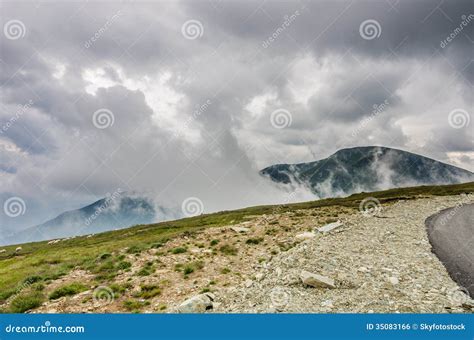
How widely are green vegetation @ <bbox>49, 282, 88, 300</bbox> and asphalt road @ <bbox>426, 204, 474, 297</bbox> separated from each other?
1985cm

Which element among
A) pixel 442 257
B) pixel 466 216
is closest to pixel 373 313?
pixel 442 257

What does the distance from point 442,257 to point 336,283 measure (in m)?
9.30

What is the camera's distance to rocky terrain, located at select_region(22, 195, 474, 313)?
43.9ft

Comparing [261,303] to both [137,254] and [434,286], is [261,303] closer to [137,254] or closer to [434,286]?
[434,286]

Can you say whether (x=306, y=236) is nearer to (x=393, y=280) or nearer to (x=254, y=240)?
(x=254, y=240)

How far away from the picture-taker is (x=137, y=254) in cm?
2588

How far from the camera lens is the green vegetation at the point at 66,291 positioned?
57.5 feet

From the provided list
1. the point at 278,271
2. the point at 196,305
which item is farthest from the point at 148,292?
the point at 278,271

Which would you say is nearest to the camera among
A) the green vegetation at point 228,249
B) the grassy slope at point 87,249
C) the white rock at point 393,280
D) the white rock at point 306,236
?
the white rock at point 393,280

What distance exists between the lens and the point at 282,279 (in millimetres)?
16219

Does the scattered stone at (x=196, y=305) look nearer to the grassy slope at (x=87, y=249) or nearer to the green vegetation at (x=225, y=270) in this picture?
the green vegetation at (x=225, y=270)

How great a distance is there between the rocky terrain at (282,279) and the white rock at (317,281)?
0.04 m

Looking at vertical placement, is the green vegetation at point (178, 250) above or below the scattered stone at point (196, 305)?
above

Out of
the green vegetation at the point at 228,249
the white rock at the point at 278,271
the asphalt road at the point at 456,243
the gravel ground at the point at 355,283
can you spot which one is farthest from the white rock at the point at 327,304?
the green vegetation at the point at 228,249
